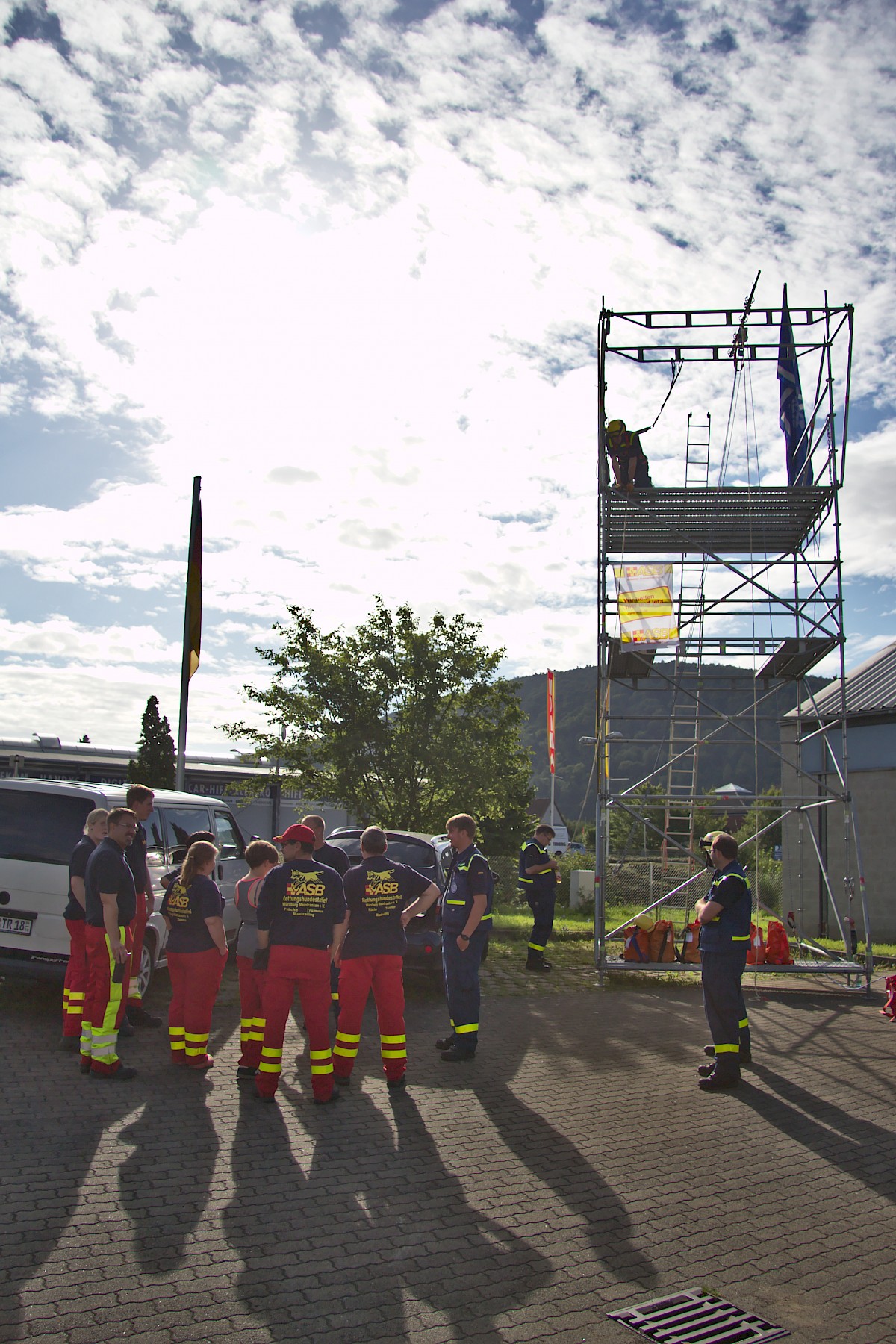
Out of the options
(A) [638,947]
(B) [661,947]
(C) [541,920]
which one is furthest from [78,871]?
(B) [661,947]

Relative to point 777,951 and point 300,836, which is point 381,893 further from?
point 777,951

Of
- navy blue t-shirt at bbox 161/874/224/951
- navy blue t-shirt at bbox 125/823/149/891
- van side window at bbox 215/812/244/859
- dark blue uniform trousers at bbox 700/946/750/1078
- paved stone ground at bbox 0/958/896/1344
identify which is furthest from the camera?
van side window at bbox 215/812/244/859

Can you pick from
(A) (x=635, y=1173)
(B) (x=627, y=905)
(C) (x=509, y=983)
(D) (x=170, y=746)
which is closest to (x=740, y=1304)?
(A) (x=635, y=1173)

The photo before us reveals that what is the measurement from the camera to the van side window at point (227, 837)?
34.2 feet

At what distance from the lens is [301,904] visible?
6.00 m

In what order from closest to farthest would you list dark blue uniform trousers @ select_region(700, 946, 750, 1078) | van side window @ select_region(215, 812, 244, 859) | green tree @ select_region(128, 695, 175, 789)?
dark blue uniform trousers @ select_region(700, 946, 750, 1078) → van side window @ select_region(215, 812, 244, 859) → green tree @ select_region(128, 695, 175, 789)

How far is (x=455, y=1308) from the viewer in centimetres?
354

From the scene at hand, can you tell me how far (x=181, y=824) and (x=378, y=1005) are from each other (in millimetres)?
3970

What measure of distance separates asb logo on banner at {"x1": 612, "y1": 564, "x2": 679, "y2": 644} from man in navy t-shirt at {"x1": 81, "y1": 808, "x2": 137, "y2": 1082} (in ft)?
23.6

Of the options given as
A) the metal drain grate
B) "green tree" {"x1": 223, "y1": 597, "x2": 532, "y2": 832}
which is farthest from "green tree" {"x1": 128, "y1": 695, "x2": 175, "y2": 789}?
the metal drain grate

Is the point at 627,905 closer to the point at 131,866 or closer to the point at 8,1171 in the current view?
the point at 131,866

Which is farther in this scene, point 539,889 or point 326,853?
point 539,889

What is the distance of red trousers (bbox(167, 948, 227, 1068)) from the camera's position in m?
6.56

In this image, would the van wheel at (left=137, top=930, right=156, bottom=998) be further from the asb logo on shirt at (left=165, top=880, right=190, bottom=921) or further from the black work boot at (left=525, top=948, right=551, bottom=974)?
the black work boot at (left=525, top=948, right=551, bottom=974)
